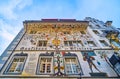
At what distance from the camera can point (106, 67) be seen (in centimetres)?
978

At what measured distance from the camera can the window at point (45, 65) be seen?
371 inches

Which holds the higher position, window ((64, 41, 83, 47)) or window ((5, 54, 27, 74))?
window ((64, 41, 83, 47))

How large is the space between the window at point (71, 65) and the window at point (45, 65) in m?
1.19

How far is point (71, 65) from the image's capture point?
10.1 metres

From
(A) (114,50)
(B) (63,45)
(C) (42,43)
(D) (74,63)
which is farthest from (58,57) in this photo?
(A) (114,50)

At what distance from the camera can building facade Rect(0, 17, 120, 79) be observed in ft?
29.9

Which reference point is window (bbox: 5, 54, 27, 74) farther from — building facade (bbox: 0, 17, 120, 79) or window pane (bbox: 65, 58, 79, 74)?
window pane (bbox: 65, 58, 79, 74)

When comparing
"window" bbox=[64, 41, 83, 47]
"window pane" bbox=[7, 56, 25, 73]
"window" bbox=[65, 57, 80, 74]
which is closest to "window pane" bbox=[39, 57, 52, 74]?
"window" bbox=[65, 57, 80, 74]

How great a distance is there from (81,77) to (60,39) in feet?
17.9

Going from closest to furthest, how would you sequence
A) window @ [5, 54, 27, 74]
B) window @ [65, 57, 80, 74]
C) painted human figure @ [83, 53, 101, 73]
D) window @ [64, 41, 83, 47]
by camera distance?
1. window @ [5, 54, 27, 74]
2. window @ [65, 57, 80, 74]
3. painted human figure @ [83, 53, 101, 73]
4. window @ [64, 41, 83, 47]

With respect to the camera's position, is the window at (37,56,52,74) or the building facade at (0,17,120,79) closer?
the building facade at (0,17,120,79)

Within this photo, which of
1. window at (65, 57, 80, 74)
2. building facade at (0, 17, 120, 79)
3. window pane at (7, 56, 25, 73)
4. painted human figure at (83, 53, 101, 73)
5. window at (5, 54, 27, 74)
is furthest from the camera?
painted human figure at (83, 53, 101, 73)

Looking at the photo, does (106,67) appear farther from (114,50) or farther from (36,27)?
(36,27)

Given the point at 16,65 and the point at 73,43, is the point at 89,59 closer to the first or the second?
the point at 73,43
